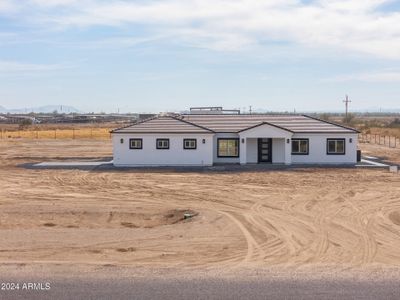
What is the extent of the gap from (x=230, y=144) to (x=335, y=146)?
732 centimetres

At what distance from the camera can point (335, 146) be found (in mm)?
40344

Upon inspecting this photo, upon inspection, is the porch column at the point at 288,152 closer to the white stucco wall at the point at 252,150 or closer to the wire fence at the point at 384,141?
the white stucco wall at the point at 252,150

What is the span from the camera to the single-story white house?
39688 millimetres

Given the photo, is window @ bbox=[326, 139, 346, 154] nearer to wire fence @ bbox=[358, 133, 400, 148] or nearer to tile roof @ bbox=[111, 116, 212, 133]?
tile roof @ bbox=[111, 116, 212, 133]

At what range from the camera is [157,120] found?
A: 138 ft

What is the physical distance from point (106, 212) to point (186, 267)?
29.2 ft

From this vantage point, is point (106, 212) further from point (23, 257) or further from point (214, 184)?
point (214, 184)

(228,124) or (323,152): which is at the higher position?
(228,124)

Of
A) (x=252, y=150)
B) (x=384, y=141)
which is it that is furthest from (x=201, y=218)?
(x=384, y=141)

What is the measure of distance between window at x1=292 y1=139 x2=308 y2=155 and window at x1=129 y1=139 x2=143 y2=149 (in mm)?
10713

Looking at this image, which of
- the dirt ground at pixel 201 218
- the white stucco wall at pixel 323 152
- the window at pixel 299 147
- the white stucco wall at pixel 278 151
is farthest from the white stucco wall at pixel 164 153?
the white stucco wall at pixel 323 152

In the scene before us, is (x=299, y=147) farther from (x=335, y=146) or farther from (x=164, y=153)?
(x=164, y=153)

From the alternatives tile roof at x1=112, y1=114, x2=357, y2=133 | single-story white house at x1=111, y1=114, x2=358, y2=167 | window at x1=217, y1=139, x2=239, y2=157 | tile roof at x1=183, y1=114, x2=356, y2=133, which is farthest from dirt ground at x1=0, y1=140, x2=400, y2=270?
tile roof at x1=183, y1=114, x2=356, y2=133

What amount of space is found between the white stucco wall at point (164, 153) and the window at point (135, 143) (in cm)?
21
